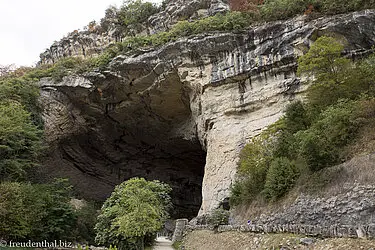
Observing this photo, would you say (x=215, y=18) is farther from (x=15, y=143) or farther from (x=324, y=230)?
(x=324, y=230)

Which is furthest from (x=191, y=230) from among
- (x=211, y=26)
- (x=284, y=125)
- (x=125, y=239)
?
(x=211, y=26)

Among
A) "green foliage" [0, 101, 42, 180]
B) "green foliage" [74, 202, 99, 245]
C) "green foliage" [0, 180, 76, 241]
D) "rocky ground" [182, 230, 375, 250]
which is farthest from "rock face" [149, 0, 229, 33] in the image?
"rocky ground" [182, 230, 375, 250]

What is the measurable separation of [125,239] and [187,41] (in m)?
16.4

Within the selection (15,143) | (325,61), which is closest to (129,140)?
(15,143)

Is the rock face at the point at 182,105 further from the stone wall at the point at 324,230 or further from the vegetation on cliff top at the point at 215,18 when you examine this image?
the stone wall at the point at 324,230

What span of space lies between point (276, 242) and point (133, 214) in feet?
28.8

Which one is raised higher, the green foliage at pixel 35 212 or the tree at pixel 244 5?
the tree at pixel 244 5

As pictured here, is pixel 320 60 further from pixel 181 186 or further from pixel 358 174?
pixel 181 186

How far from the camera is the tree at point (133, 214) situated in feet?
53.5

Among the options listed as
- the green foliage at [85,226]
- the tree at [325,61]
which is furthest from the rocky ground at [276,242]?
the green foliage at [85,226]

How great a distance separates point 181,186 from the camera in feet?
149

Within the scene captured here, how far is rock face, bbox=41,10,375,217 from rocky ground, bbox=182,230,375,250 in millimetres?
10096

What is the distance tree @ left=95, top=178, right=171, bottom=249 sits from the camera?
53.5 feet

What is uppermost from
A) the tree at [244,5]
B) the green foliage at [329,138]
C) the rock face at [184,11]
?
the rock face at [184,11]
